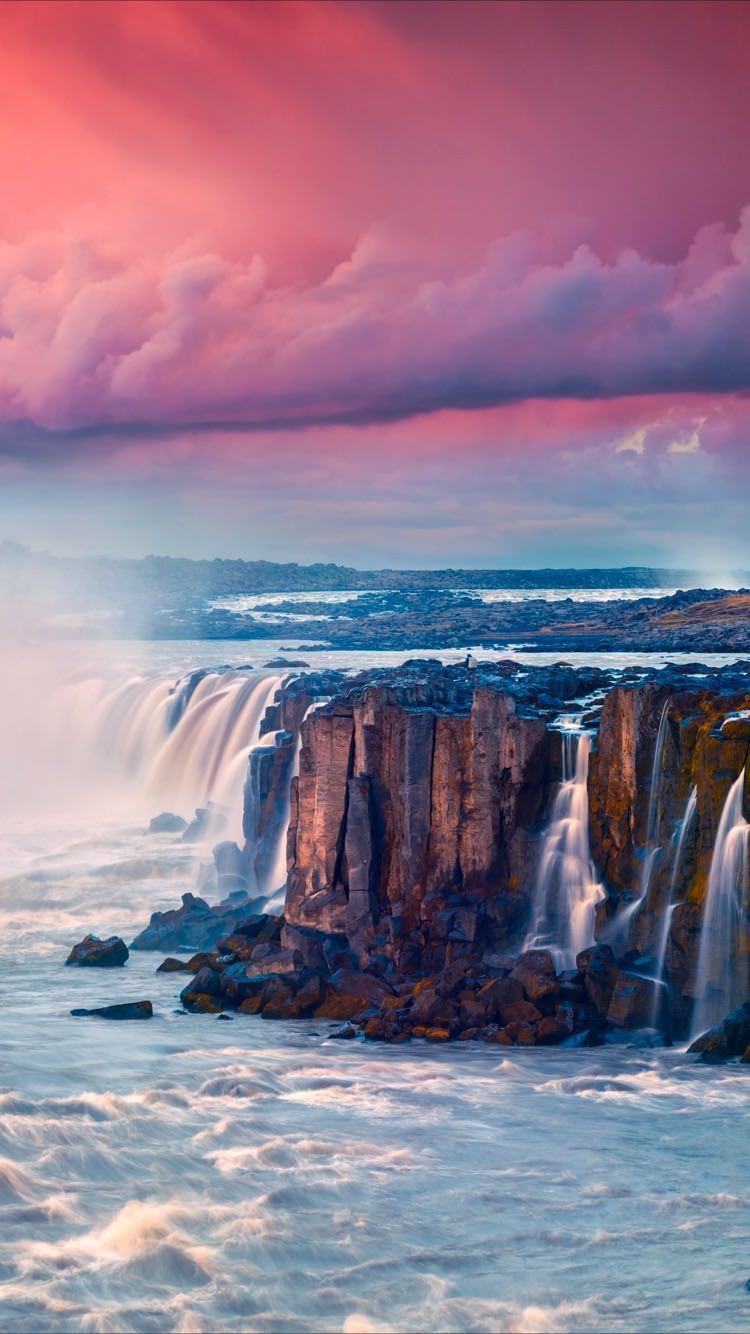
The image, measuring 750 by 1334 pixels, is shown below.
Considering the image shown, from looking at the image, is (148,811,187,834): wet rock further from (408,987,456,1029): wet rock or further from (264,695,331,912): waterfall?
(408,987,456,1029): wet rock

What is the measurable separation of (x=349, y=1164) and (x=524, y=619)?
121m

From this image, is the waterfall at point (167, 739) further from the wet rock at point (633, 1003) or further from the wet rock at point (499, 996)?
the wet rock at point (633, 1003)

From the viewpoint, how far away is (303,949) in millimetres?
40812

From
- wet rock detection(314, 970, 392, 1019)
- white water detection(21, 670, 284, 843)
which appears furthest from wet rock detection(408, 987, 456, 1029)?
white water detection(21, 670, 284, 843)

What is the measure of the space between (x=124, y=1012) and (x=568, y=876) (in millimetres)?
12462

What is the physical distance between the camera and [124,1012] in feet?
123

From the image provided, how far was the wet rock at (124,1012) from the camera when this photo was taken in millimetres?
37594

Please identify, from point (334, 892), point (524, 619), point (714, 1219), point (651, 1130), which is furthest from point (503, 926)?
point (524, 619)

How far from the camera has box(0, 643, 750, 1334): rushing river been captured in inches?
881

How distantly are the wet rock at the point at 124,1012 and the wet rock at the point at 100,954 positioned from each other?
546 cm

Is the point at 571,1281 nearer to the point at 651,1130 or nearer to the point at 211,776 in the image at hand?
the point at 651,1130

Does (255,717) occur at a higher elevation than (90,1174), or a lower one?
higher

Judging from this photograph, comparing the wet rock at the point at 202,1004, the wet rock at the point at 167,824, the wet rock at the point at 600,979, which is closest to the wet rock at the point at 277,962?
the wet rock at the point at 202,1004

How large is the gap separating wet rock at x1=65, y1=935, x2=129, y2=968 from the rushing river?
3218 mm
